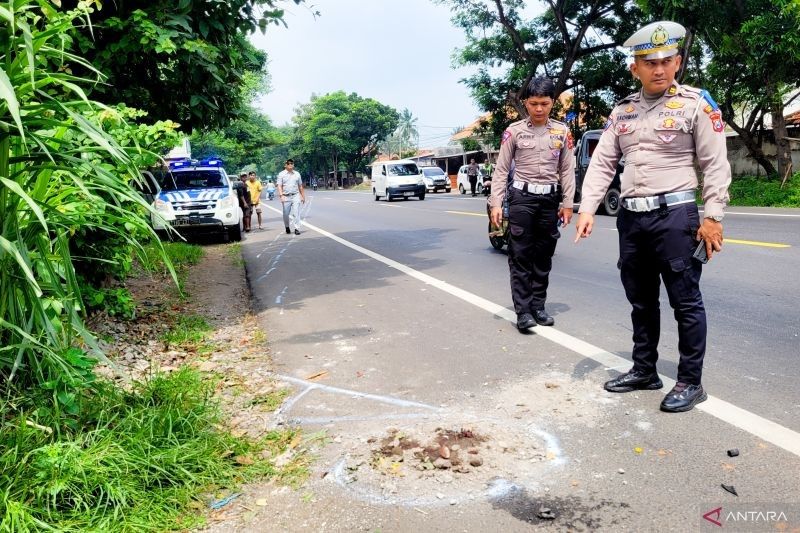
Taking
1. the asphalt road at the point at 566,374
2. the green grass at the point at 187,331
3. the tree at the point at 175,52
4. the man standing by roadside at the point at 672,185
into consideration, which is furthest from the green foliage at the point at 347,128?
the man standing by roadside at the point at 672,185

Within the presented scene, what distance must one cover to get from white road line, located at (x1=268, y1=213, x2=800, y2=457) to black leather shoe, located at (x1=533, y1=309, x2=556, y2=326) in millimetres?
95

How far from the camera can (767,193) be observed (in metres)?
17.5

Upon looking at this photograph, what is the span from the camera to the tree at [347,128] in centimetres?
7144

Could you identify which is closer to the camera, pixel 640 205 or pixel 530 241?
pixel 640 205

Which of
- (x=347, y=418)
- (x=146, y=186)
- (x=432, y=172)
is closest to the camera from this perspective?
(x=146, y=186)

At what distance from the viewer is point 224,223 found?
1376cm

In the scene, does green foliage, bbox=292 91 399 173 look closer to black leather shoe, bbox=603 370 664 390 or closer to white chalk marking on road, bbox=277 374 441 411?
white chalk marking on road, bbox=277 374 441 411

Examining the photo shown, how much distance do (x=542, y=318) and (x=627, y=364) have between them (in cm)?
116

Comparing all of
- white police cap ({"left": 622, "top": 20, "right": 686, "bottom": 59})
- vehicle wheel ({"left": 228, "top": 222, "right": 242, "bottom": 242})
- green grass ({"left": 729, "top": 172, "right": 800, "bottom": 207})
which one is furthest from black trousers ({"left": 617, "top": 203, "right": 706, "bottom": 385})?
green grass ({"left": 729, "top": 172, "right": 800, "bottom": 207})

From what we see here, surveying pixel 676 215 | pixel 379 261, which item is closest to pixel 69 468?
pixel 676 215

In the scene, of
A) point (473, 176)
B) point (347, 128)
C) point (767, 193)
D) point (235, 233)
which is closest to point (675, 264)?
point (235, 233)

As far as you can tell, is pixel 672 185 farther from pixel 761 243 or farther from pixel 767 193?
pixel 767 193

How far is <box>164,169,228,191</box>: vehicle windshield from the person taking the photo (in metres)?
14.3

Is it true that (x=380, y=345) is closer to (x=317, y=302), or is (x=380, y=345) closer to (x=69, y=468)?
(x=317, y=302)
